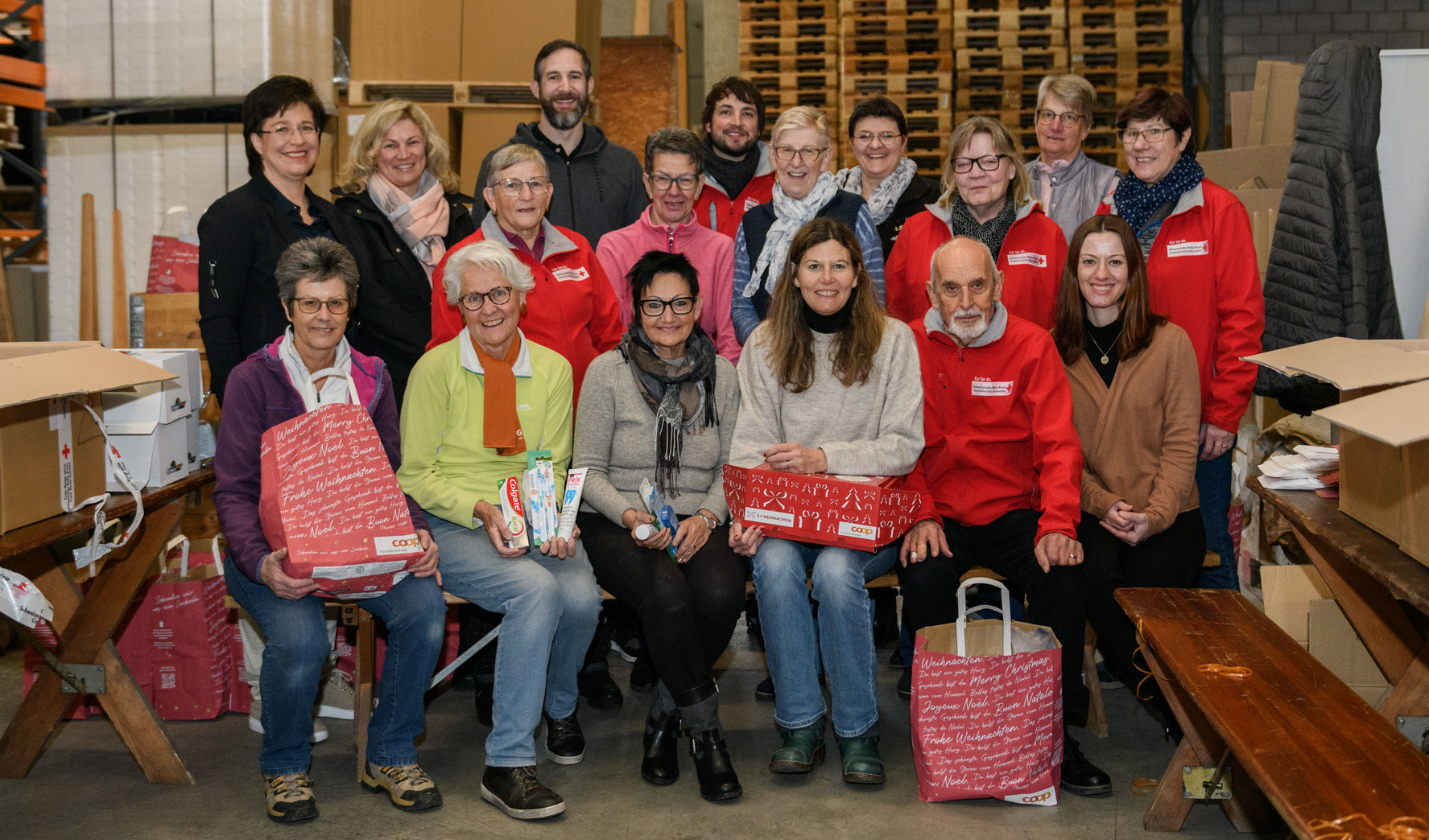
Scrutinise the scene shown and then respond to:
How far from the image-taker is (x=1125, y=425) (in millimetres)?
3562

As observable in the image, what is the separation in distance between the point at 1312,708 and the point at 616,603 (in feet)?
8.61

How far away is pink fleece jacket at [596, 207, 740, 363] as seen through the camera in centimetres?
411

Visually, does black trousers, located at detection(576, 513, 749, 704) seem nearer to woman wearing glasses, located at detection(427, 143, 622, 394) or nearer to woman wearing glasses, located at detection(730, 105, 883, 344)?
woman wearing glasses, located at detection(427, 143, 622, 394)

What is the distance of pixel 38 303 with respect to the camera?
579 cm

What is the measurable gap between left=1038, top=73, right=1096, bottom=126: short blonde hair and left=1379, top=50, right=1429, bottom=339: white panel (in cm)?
131

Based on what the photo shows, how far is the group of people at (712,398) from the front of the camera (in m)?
3.26

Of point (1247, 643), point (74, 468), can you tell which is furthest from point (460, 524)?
point (1247, 643)

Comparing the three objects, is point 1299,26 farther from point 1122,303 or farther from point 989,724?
point 989,724

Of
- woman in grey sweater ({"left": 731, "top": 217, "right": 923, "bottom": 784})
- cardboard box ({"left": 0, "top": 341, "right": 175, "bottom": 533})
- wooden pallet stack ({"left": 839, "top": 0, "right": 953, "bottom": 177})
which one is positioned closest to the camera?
cardboard box ({"left": 0, "top": 341, "right": 175, "bottom": 533})

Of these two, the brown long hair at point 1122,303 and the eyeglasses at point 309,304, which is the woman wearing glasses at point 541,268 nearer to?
the eyeglasses at point 309,304

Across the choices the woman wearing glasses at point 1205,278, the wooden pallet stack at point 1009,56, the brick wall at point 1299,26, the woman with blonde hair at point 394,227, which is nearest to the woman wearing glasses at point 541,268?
the woman with blonde hair at point 394,227

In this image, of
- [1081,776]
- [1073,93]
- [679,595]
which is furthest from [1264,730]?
[1073,93]

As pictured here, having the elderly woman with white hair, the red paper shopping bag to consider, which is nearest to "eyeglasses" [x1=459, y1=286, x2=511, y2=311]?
the elderly woman with white hair

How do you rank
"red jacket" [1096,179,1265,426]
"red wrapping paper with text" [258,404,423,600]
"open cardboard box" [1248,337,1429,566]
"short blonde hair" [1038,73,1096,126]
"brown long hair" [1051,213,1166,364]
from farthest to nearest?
"short blonde hair" [1038,73,1096,126] → "red jacket" [1096,179,1265,426] → "brown long hair" [1051,213,1166,364] → "red wrapping paper with text" [258,404,423,600] → "open cardboard box" [1248,337,1429,566]
